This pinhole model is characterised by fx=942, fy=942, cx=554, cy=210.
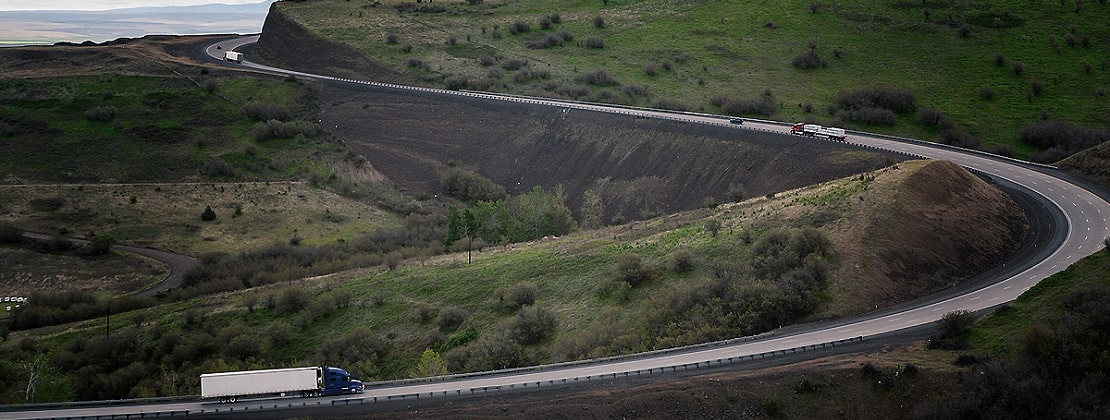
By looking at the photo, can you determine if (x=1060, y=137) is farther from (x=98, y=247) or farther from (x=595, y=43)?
(x=98, y=247)

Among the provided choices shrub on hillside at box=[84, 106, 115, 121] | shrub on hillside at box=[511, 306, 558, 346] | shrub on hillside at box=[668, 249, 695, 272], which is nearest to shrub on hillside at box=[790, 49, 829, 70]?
shrub on hillside at box=[668, 249, 695, 272]

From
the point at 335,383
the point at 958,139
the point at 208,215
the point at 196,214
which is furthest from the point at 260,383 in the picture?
the point at 958,139

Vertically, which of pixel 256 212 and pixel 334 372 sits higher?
pixel 334 372

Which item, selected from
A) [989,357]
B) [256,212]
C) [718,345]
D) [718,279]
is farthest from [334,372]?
[256,212]

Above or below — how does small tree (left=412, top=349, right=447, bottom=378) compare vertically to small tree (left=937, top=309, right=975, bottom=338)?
below

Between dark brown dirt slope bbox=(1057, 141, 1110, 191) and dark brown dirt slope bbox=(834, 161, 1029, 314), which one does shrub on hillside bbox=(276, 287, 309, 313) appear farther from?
dark brown dirt slope bbox=(1057, 141, 1110, 191)

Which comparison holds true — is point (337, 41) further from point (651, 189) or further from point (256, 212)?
point (651, 189)
